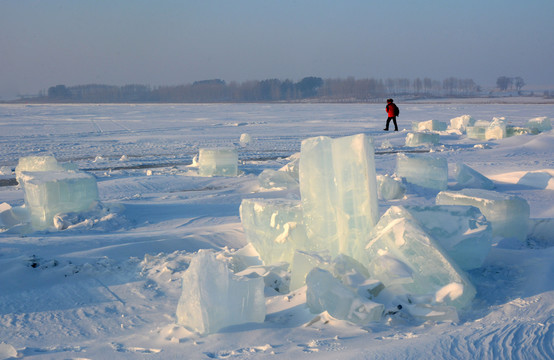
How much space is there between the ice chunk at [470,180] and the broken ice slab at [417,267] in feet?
16.2

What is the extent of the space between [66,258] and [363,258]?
242cm

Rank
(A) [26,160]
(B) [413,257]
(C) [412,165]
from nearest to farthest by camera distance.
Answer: (B) [413,257], (C) [412,165], (A) [26,160]

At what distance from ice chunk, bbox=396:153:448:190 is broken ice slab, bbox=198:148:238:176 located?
349 centimetres

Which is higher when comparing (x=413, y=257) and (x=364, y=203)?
(x=364, y=203)

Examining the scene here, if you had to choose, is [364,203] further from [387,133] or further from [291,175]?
[387,133]

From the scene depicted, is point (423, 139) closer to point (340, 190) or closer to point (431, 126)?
point (431, 126)

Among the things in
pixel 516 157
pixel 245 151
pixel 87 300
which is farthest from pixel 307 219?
pixel 245 151

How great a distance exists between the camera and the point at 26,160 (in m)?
9.57

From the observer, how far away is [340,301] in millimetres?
2969

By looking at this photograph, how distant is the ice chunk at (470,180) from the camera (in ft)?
25.9

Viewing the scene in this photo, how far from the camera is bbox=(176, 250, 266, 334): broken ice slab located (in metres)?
2.96

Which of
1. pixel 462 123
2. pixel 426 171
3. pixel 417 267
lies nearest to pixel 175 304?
pixel 417 267

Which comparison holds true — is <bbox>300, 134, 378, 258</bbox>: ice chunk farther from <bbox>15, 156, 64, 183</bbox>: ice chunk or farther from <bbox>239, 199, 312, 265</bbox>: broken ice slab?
<bbox>15, 156, 64, 183</bbox>: ice chunk

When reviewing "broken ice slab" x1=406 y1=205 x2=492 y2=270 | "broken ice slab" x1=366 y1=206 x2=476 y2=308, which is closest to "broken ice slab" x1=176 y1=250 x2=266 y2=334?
"broken ice slab" x1=366 y1=206 x2=476 y2=308
